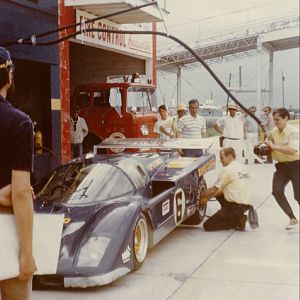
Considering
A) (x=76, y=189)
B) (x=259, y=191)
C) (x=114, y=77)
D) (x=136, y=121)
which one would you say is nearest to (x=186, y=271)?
(x=76, y=189)

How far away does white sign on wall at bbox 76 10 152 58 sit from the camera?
7996mm

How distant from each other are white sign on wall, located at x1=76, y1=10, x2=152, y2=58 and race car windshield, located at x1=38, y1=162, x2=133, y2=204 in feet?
9.91

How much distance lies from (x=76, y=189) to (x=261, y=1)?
86.3 inches

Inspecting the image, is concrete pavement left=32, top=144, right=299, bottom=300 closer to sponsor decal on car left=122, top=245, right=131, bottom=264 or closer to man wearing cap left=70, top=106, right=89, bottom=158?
sponsor decal on car left=122, top=245, right=131, bottom=264

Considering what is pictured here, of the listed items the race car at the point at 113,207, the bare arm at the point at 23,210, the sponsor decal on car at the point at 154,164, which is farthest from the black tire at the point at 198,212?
the bare arm at the point at 23,210

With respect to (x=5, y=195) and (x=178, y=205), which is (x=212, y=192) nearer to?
(x=178, y=205)

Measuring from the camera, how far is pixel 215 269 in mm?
4141

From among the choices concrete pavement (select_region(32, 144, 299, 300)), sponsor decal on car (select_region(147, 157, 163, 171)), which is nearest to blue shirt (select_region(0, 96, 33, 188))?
concrete pavement (select_region(32, 144, 299, 300))

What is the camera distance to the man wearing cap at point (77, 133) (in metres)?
8.55

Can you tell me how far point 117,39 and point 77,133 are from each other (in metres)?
1.85

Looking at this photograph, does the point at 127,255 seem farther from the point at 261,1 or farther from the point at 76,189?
the point at 261,1

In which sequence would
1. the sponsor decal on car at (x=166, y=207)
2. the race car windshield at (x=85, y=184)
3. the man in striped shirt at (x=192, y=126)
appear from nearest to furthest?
the race car windshield at (x=85, y=184), the sponsor decal on car at (x=166, y=207), the man in striped shirt at (x=192, y=126)

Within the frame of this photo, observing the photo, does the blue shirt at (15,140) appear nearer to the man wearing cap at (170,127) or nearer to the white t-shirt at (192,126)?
the white t-shirt at (192,126)

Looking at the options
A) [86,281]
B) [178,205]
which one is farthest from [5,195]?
[178,205]
